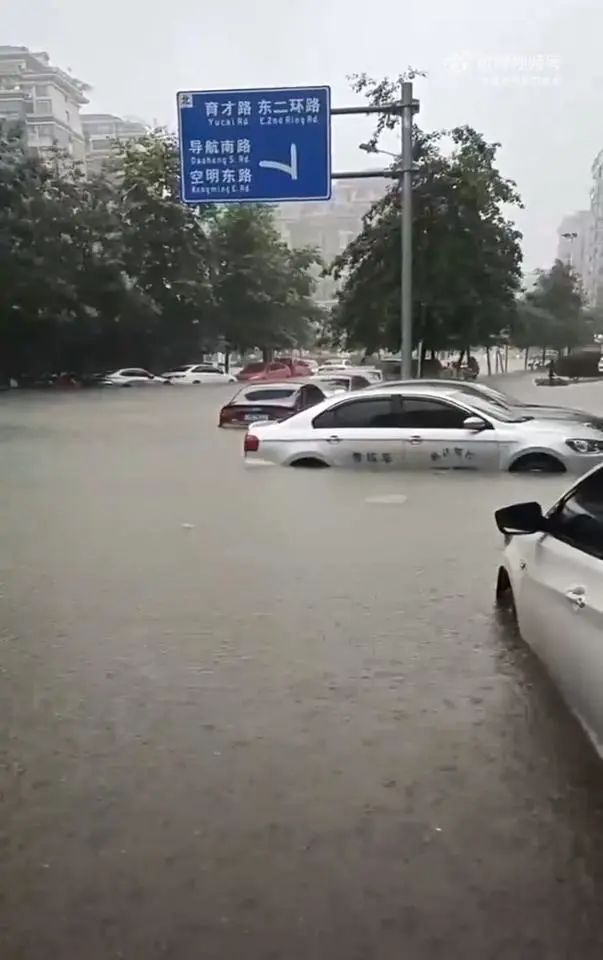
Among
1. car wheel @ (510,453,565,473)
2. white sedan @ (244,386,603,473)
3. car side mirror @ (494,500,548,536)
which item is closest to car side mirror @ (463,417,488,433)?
white sedan @ (244,386,603,473)

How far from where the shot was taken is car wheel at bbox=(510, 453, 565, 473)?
861cm

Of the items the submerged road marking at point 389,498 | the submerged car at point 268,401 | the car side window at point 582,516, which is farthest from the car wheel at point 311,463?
the car side window at point 582,516

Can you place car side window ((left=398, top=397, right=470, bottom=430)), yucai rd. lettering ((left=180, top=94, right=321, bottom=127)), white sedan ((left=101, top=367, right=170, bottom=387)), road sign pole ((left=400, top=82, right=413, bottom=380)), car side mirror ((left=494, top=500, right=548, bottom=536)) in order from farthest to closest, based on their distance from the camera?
white sedan ((left=101, top=367, right=170, bottom=387)), road sign pole ((left=400, top=82, right=413, bottom=380)), yucai rd. lettering ((left=180, top=94, right=321, bottom=127)), car side window ((left=398, top=397, right=470, bottom=430)), car side mirror ((left=494, top=500, right=548, bottom=536))

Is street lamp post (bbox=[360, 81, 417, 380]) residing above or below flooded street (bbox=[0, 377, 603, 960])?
above

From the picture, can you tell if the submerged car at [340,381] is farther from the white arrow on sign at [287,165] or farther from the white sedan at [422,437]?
the white arrow on sign at [287,165]

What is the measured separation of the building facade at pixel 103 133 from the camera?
36.4 ft

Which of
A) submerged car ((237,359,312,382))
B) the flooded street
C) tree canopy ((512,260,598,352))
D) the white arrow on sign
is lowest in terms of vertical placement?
the flooded street

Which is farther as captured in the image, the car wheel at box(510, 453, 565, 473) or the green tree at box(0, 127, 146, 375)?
the green tree at box(0, 127, 146, 375)

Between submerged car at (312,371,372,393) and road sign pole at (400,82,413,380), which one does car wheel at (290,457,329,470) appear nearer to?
submerged car at (312,371,372,393)

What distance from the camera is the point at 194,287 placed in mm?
12188

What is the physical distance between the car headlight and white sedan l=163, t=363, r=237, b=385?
190 inches

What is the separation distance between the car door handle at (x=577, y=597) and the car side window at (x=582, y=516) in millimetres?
140

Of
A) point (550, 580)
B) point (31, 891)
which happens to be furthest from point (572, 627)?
point (31, 891)

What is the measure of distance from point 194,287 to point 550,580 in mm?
9628
